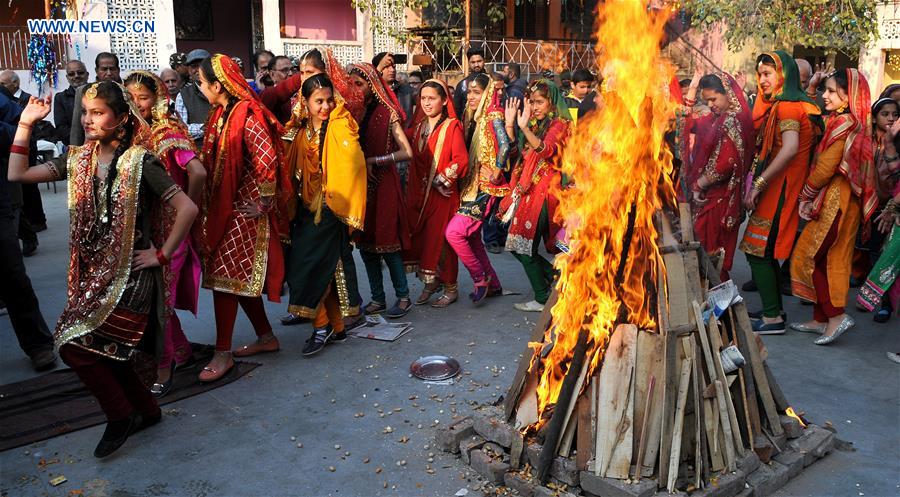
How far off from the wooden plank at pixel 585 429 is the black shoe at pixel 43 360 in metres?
3.62

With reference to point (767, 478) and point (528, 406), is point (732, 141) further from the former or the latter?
point (528, 406)

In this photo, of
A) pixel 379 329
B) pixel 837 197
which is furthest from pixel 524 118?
pixel 837 197

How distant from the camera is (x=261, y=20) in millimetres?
19719

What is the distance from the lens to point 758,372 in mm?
3592

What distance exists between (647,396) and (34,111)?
133 inches

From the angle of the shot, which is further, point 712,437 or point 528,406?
point 528,406

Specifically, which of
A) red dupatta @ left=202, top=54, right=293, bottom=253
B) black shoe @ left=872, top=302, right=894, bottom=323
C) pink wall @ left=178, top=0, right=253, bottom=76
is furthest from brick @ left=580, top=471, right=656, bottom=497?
pink wall @ left=178, top=0, right=253, bottom=76

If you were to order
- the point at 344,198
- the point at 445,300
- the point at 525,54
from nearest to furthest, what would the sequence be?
the point at 344,198 < the point at 445,300 < the point at 525,54

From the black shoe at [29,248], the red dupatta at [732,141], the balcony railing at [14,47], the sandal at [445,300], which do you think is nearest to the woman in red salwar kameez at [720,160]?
the red dupatta at [732,141]

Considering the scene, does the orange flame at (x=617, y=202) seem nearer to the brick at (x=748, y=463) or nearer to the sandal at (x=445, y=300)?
the brick at (x=748, y=463)

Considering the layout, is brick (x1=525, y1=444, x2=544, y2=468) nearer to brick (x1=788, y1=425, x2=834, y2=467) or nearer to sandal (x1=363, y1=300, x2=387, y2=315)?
brick (x1=788, y1=425, x2=834, y2=467)

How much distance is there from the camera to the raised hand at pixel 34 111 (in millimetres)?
3683

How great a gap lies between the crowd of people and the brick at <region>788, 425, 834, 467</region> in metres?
1.47

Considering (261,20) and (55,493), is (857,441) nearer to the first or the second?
(55,493)
